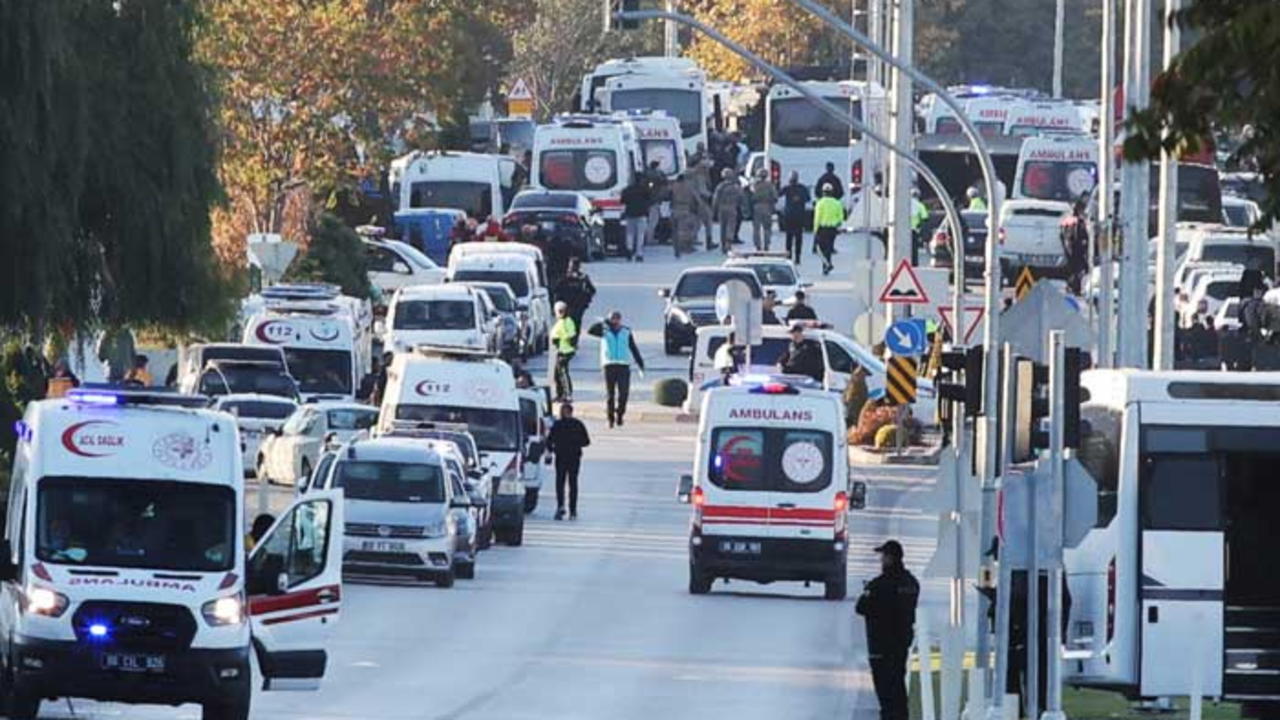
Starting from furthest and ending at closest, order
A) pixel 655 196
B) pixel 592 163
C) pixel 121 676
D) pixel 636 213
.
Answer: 1. pixel 655 196
2. pixel 592 163
3. pixel 636 213
4. pixel 121 676

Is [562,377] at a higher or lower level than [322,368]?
lower

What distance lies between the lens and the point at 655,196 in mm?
83438

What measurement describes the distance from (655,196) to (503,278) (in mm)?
17354

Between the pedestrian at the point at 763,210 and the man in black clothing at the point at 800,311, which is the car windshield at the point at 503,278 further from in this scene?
the pedestrian at the point at 763,210

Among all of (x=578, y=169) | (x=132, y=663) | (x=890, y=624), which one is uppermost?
(x=578, y=169)

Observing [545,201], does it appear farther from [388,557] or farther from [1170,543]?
[1170,543]

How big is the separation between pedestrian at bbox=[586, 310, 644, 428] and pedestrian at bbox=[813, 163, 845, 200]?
21218 mm

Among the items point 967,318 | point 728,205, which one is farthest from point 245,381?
point 728,205

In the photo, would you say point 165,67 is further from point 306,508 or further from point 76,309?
point 306,508

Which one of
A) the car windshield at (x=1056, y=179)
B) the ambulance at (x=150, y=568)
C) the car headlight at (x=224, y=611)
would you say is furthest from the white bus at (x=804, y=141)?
the car headlight at (x=224, y=611)

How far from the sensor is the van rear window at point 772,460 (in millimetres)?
39344

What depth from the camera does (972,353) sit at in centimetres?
2770

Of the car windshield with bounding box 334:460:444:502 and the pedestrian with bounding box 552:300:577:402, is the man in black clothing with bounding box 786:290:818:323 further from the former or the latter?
the car windshield with bounding box 334:460:444:502

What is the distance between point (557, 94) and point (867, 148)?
2095 inches
